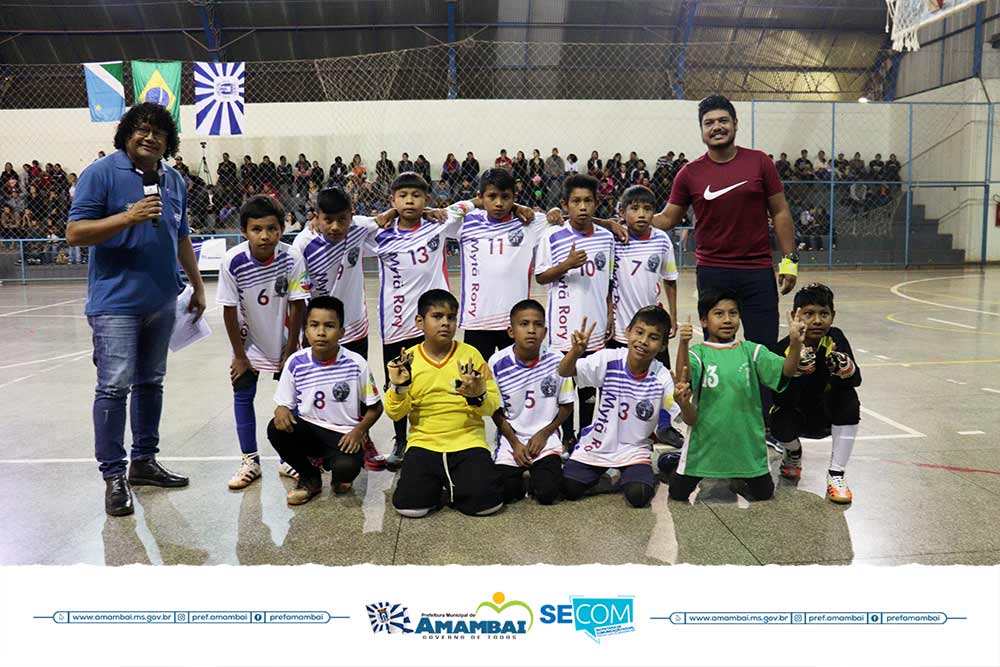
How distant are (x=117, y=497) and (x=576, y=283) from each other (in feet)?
7.52

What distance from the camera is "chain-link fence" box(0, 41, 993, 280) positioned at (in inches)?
644

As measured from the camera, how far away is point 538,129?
1688cm

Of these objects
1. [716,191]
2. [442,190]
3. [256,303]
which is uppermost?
[442,190]

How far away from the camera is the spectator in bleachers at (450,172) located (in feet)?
51.8

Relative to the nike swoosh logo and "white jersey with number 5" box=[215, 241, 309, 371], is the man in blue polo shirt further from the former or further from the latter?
the nike swoosh logo

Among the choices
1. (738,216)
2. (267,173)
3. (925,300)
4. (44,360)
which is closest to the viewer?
(738,216)

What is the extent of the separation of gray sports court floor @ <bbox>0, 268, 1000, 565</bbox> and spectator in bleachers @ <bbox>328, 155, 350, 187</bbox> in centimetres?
1108

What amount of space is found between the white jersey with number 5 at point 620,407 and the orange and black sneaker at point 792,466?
62 centimetres

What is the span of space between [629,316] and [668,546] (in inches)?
63.9

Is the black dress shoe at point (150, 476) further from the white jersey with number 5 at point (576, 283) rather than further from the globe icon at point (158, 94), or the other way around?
the globe icon at point (158, 94)

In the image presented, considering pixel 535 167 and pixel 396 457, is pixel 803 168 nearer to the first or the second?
pixel 535 167

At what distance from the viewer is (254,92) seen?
17.1 m

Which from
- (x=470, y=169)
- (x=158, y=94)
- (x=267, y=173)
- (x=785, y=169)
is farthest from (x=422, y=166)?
(x=785, y=169)

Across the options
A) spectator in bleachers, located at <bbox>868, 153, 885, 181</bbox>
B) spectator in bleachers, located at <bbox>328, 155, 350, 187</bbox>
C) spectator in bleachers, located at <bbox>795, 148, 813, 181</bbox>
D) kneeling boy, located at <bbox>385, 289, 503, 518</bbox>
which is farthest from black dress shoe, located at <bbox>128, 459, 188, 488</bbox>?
spectator in bleachers, located at <bbox>868, 153, 885, 181</bbox>
